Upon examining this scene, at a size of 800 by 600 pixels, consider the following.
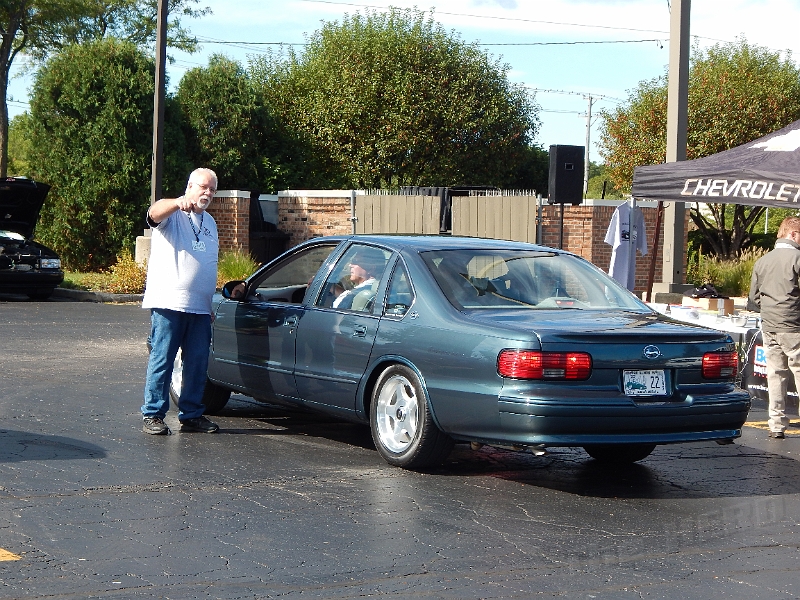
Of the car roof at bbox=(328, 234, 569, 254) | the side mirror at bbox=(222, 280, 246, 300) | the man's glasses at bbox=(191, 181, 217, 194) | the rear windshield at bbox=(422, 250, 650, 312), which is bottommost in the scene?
the side mirror at bbox=(222, 280, 246, 300)

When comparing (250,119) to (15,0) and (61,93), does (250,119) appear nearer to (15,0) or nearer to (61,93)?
(61,93)

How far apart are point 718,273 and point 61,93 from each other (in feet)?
50.0

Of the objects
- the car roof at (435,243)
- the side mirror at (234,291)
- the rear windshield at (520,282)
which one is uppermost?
the car roof at (435,243)

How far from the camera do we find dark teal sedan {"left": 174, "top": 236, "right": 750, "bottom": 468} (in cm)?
690

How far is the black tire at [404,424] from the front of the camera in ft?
24.2

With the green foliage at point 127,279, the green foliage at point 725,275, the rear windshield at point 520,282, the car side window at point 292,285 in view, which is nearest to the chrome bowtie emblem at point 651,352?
the rear windshield at point 520,282

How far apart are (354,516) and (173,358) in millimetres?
2780

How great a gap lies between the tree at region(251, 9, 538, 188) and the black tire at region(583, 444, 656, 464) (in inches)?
1118

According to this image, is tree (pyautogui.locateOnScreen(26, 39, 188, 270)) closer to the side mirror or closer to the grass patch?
the grass patch

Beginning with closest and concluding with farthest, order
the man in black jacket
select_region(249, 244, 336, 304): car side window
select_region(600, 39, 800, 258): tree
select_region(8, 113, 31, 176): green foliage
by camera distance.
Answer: select_region(249, 244, 336, 304): car side window, the man in black jacket, select_region(8, 113, 31, 176): green foliage, select_region(600, 39, 800, 258): tree

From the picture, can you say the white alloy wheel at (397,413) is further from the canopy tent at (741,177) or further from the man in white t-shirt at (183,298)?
the canopy tent at (741,177)

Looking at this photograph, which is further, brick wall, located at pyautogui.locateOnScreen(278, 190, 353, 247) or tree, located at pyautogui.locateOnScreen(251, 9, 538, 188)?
tree, located at pyautogui.locateOnScreen(251, 9, 538, 188)

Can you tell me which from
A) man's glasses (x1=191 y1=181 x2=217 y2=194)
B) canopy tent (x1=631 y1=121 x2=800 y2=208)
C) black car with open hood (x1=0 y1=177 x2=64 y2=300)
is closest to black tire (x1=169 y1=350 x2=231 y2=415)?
man's glasses (x1=191 y1=181 x2=217 y2=194)

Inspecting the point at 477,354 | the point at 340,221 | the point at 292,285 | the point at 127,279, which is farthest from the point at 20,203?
the point at 477,354
